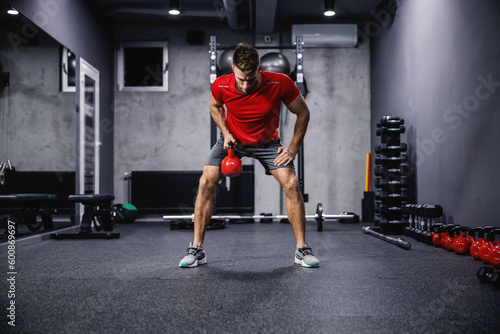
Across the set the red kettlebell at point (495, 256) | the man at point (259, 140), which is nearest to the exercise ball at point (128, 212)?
the man at point (259, 140)

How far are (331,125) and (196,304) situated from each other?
462 centimetres

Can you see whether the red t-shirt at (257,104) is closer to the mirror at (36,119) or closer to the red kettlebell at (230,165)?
the red kettlebell at (230,165)

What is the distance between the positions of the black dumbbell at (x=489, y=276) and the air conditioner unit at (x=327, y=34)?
441cm

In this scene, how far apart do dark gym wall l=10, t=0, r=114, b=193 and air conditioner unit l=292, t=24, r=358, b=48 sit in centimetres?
255

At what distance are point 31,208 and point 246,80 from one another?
8.86 feet

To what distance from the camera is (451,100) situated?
3385 millimetres

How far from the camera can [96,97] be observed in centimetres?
529

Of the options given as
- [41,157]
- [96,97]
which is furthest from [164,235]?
[96,97]

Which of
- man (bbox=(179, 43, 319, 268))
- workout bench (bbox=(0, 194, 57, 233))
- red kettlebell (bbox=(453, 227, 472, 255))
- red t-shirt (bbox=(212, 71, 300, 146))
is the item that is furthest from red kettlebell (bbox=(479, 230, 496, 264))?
workout bench (bbox=(0, 194, 57, 233))

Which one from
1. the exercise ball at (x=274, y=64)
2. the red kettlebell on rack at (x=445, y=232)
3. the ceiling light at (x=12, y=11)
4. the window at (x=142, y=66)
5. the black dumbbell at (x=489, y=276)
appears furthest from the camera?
the window at (x=142, y=66)

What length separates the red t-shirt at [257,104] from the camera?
2309mm

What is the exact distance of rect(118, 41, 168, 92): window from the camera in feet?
19.5

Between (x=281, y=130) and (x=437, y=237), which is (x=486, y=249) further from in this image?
(x=281, y=130)

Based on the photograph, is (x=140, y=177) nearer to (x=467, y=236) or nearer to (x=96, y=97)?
(x=96, y=97)
